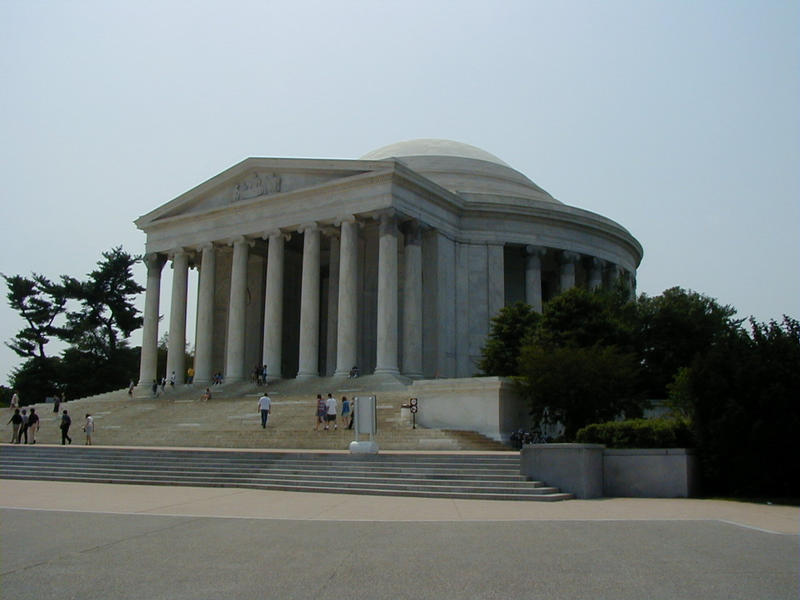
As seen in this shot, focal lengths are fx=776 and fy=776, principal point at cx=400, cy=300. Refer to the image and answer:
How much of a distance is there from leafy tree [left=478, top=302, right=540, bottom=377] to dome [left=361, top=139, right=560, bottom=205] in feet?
48.8

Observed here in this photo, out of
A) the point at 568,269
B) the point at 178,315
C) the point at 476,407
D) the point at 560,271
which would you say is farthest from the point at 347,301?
the point at 568,269

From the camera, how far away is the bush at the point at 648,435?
848 inches

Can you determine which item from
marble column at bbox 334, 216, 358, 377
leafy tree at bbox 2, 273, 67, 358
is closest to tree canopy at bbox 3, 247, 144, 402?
leafy tree at bbox 2, 273, 67, 358

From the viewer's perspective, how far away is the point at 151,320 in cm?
5919

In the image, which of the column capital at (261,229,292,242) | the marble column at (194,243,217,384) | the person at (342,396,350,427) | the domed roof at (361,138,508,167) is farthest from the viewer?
the domed roof at (361,138,508,167)

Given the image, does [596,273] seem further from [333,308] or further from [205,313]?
[205,313]

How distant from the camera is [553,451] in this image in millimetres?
20609

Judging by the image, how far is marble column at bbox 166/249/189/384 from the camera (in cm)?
5797

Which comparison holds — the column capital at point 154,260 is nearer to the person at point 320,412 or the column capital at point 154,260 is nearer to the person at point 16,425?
the person at point 16,425

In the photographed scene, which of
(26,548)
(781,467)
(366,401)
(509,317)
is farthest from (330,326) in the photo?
(26,548)

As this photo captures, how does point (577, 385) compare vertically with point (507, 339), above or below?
below

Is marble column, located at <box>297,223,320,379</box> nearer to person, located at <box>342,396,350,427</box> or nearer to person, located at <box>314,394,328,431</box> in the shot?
person, located at <box>342,396,350,427</box>

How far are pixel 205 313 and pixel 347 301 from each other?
14.7 metres

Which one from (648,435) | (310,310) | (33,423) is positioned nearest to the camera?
(648,435)
